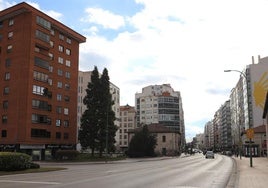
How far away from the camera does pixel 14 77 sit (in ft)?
229

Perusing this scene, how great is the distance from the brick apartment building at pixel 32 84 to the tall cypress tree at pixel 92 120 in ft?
24.9

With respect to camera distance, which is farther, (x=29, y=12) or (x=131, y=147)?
(x=131, y=147)

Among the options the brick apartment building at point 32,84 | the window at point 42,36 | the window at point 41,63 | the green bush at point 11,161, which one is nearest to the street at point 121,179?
the green bush at point 11,161

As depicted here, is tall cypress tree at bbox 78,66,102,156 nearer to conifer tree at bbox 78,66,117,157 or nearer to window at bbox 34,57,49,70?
conifer tree at bbox 78,66,117,157

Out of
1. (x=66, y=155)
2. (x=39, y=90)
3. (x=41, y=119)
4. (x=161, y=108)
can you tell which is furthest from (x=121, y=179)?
(x=161, y=108)

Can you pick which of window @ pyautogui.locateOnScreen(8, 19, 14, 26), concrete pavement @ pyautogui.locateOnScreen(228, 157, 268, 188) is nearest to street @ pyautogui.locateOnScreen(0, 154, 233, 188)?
concrete pavement @ pyautogui.locateOnScreen(228, 157, 268, 188)

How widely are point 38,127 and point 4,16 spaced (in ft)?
73.7

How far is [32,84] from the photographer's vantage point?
69.2 meters

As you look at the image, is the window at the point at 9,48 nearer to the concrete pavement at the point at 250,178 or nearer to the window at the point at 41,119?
the window at the point at 41,119

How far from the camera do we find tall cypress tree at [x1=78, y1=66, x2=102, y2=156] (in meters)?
69.2

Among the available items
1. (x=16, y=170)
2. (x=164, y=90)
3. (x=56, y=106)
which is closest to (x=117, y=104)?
(x=164, y=90)

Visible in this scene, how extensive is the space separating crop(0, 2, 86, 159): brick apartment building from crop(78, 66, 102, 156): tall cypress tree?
24.9ft

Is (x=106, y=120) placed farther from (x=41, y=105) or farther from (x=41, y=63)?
(x=41, y=63)

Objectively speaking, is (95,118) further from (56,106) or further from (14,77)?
(14,77)
